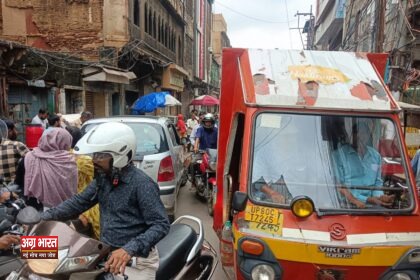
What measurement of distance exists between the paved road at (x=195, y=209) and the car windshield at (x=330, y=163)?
102 inches

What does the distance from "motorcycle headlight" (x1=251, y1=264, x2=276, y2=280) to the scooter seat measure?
537 mm

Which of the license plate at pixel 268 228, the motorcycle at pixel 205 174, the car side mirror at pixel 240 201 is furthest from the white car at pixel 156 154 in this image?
the license plate at pixel 268 228

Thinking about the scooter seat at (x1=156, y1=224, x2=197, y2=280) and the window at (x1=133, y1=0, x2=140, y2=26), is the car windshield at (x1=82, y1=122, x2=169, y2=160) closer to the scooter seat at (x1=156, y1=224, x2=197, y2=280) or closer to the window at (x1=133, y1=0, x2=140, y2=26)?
the scooter seat at (x1=156, y1=224, x2=197, y2=280)

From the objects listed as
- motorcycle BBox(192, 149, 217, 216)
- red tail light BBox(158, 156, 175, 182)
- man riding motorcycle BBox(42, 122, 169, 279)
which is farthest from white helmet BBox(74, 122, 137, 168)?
motorcycle BBox(192, 149, 217, 216)

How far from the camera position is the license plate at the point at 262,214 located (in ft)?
9.67

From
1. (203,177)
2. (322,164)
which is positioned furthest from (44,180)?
(203,177)

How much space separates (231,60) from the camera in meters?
4.39

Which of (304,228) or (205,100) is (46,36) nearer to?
(205,100)

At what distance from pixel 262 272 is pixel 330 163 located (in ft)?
3.62

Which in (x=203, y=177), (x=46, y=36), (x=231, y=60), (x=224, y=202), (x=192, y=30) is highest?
(x=192, y=30)

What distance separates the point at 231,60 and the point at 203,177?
12.6 feet

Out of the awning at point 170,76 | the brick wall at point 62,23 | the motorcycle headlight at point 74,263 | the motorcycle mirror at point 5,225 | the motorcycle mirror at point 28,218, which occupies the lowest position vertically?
the motorcycle headlight at point 74,263

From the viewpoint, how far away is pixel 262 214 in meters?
3.00

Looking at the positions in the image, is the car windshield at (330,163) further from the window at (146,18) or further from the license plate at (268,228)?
the window at (146,18)
